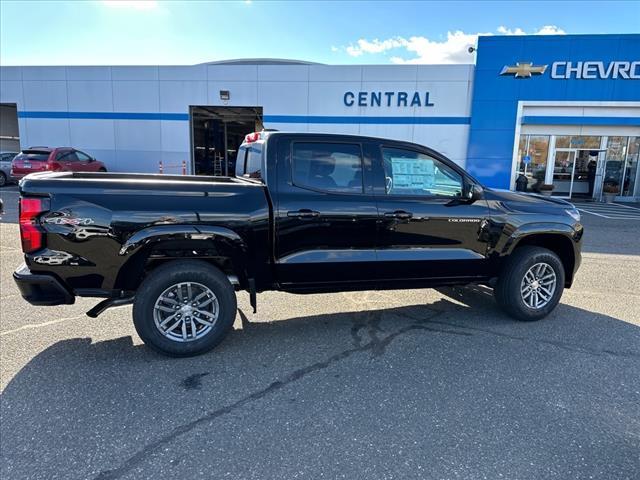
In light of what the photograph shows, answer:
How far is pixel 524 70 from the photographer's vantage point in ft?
61.2

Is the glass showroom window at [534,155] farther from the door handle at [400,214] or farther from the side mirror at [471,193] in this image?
the door handle at [400,214]

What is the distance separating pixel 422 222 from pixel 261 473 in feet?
8.82

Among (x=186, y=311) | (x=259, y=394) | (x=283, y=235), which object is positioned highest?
(x=283, y=235)

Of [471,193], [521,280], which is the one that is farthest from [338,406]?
[521,280]

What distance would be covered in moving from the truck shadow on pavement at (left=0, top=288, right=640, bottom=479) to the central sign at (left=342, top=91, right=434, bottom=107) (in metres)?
16.8

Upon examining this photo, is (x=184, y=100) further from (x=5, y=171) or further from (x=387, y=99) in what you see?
(x=387, y=99)

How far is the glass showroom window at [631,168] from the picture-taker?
19.1 meters

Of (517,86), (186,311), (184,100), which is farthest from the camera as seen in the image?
(184,100)

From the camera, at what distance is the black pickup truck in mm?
3430

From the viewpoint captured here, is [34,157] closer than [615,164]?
Yes

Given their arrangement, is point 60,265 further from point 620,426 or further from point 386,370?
point 620,426

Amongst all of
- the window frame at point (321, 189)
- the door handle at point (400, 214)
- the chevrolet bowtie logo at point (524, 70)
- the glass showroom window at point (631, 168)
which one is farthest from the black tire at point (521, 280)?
the glass showroom window at point (631, 168)

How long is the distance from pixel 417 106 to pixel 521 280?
54.4ft

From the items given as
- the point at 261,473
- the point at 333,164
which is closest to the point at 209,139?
the point at 333,164
